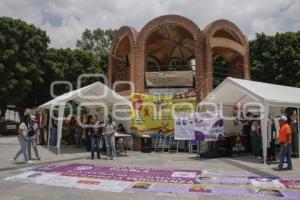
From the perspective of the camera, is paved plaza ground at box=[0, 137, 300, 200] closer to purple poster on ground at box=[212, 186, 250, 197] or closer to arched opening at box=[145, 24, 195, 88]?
purple poster on ground at box=[212, 186, 250, 197]

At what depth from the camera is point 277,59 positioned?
3488 centimetres

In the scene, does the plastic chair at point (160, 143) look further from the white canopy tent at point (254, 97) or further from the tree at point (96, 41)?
the tree at point (96, 41)

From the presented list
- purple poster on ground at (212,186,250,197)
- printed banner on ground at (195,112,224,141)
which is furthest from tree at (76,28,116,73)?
purple poster on ground at (212,186,250,197)

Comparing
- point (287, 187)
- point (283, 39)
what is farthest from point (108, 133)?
point (283, 39)

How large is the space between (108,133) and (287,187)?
7.52m

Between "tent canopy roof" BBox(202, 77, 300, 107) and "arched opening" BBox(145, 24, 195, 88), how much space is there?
4.07 meters

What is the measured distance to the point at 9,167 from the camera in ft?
39.3

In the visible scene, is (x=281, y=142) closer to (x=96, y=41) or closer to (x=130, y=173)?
(x=130, y=173)

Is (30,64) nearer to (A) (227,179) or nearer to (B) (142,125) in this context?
(B) (142,125)

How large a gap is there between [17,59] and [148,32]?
50.0 feet

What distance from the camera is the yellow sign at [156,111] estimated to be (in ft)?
58.3

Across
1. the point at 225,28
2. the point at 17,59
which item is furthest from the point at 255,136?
the point at 17,59

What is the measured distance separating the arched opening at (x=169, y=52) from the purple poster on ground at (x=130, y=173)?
9330mm

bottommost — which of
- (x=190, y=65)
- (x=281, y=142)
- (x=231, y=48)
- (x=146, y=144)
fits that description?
(x=146, y=144)
